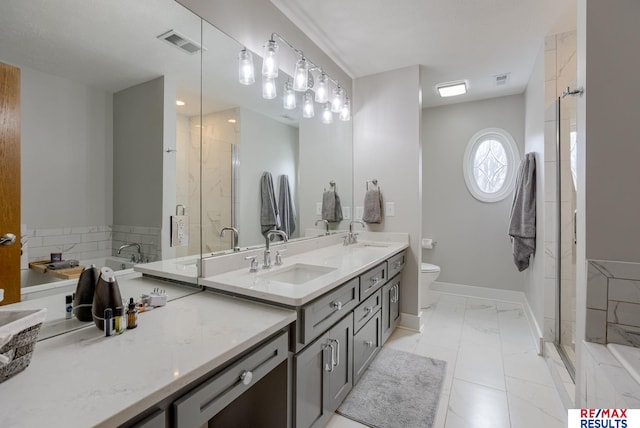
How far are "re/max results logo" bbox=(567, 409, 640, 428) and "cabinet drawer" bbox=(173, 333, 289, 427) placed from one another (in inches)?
47.1

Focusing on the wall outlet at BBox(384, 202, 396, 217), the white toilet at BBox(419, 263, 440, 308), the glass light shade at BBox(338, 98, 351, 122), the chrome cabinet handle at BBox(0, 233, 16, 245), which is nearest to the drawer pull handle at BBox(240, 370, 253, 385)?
the chrome cabinet handle at BBox(0, 233, 16, 245)

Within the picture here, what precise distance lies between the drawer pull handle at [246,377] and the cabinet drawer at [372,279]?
977 mm

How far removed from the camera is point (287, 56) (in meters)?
2.10

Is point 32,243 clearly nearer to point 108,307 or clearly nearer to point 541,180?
point 108,307

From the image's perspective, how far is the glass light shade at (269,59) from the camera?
71.6 inches

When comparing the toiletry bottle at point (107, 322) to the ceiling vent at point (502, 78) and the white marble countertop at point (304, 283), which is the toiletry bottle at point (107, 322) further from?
the ceiling vent at point (502, 78)

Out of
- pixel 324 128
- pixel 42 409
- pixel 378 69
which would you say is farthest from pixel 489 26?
pixel 42 409

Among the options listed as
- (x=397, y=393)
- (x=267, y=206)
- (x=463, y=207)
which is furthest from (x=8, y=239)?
(x=463, y=207)

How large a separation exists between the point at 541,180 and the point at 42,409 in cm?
308

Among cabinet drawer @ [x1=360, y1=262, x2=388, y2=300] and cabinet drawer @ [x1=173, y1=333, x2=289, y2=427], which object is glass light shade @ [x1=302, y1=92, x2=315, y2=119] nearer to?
cabinet drawer @ [x1=360, y1=262, x2=388, y2=300]

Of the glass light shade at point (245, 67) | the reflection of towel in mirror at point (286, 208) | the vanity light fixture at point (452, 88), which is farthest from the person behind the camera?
the vanity light fixture at point (452, 88)

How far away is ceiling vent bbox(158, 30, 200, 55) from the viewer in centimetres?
133

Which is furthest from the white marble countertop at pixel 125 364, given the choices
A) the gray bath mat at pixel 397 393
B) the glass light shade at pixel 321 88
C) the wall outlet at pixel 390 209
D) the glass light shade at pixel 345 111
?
the glass light shade at pixel 345 111

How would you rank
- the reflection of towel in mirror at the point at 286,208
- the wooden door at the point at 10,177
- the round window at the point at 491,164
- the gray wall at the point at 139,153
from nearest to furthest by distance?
1. the wooden door at the point at 10,177
2. the gray wall at the point at 139,153
3. the reflection of towel in mirror at the point at 286,208
4. the round window at the point at 491,164
